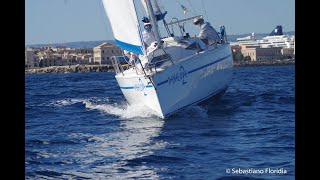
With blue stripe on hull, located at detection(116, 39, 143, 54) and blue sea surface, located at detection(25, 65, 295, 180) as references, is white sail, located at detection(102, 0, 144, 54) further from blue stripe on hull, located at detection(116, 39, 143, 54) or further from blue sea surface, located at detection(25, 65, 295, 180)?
blue sea surface, located at detection(25, 65, 295, 180)

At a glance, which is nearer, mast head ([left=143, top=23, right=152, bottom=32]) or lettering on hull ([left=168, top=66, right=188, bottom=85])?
lettering on hull ([left=168, top=66, right=188, bottom=85])

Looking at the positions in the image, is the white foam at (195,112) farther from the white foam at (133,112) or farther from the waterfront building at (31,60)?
the waterfront building at (31,60)

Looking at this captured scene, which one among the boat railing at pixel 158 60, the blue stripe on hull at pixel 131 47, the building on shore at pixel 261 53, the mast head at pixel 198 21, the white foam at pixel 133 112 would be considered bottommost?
the white foam at pixel 133 112

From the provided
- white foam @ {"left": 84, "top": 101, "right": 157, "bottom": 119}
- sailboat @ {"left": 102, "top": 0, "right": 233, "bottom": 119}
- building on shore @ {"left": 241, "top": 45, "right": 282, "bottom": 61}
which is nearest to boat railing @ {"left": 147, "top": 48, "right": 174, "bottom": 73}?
sailboat @ {"left": 102, "top": 0, "right": 233, "bottom": 119}

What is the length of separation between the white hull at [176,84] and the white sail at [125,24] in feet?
2.33

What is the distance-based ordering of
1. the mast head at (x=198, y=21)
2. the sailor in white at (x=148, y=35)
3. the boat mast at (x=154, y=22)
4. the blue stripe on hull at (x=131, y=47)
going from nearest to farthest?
1. the blue stripe on hull at (x=131, y=47)
2. the boat mast at (x=154, y=22)
3. the sailor in white at (x=148, y=35)
4. the mast head at (x=198, y=21)

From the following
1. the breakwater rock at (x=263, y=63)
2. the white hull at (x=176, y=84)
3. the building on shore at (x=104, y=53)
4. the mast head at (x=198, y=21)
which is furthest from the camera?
the building on shore at (x=104, y=53)

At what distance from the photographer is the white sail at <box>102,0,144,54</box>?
43.8ft

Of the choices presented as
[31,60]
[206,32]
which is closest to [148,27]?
[206,32]

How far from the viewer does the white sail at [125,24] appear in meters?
13.4

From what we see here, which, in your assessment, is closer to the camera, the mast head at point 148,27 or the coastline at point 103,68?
the mast head at point 148,27

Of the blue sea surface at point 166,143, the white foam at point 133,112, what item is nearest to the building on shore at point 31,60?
the white foam at point 133,112

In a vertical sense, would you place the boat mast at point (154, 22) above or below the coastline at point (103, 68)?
above

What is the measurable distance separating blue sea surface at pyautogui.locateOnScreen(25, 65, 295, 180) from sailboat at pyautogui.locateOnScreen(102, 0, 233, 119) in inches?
14.1
